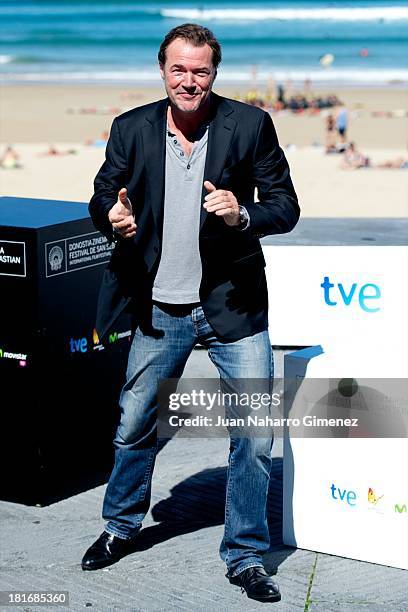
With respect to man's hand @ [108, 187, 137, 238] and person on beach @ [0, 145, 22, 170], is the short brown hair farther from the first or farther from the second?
person on beach @ [0, 145, 22, 170]

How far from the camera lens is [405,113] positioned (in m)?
30.1

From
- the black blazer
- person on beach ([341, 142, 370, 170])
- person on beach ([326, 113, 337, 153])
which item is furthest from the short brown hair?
person on beach ([326, 113, 337, 153])

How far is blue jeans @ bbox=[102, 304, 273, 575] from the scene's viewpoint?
13.1 feet

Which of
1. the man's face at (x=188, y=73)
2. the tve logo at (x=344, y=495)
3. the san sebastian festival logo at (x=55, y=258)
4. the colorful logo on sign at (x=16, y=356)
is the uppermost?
the man's face at (x=188, y=73)

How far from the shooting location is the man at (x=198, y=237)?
3.84 m

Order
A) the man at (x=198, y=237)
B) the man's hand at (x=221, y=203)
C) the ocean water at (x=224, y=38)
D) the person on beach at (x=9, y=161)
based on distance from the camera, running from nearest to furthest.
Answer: the man's hand at (x=221, y=203) → the man at (x=198, y=237) → the person on beach at (x=9, y=161) → the ocean water at (x=224, y=38)

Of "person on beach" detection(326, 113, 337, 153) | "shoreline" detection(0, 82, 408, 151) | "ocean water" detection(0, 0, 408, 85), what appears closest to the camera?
"person on beach" detection(326, 113, 337, 153)

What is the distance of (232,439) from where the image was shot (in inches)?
161

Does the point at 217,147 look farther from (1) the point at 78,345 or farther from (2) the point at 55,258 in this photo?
(1) the point at 78,345

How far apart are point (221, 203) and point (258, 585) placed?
56.7 inches

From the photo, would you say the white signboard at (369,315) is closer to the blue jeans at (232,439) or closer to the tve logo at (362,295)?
the tve logo at (362,295)

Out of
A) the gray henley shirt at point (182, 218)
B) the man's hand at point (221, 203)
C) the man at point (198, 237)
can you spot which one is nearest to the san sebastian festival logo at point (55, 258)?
the man at point (198, 237)

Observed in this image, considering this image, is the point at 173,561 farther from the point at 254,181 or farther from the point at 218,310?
the point at 254,181

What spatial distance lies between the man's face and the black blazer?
0.14 metres
